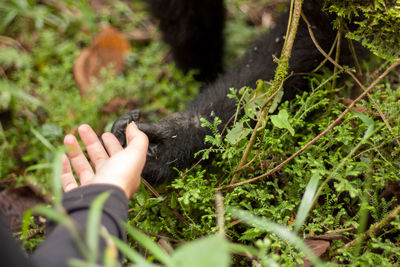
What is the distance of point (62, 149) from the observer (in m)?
0.73

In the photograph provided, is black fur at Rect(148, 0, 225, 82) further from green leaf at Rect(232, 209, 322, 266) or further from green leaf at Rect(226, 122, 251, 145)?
green leaf at Rect(232, 209, 322, 266)

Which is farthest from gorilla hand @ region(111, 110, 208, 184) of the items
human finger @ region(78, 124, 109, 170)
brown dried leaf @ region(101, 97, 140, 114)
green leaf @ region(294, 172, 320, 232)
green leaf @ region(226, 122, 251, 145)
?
brown dried leaf @ region(101, 97, 140, 114)

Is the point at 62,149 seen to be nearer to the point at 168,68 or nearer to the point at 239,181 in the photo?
the point at 239,181

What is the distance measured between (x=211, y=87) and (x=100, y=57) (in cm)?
90

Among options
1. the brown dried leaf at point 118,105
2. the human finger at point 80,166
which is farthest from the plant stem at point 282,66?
the brown dried leaf at point 118,105

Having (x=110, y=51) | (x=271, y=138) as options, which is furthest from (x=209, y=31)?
(x=271, y=138)

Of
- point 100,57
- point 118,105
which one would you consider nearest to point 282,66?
point 118,105

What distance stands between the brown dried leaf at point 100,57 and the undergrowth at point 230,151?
0.21ft

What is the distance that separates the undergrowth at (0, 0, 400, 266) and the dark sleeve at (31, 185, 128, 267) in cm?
4

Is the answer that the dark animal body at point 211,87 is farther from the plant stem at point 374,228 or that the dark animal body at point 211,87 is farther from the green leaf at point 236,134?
the plant stem at point 374,228

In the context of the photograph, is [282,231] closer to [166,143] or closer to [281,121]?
[281,121]

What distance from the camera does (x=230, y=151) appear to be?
3.41 feet

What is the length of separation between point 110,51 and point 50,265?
1.72m

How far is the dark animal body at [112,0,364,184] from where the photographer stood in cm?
121
